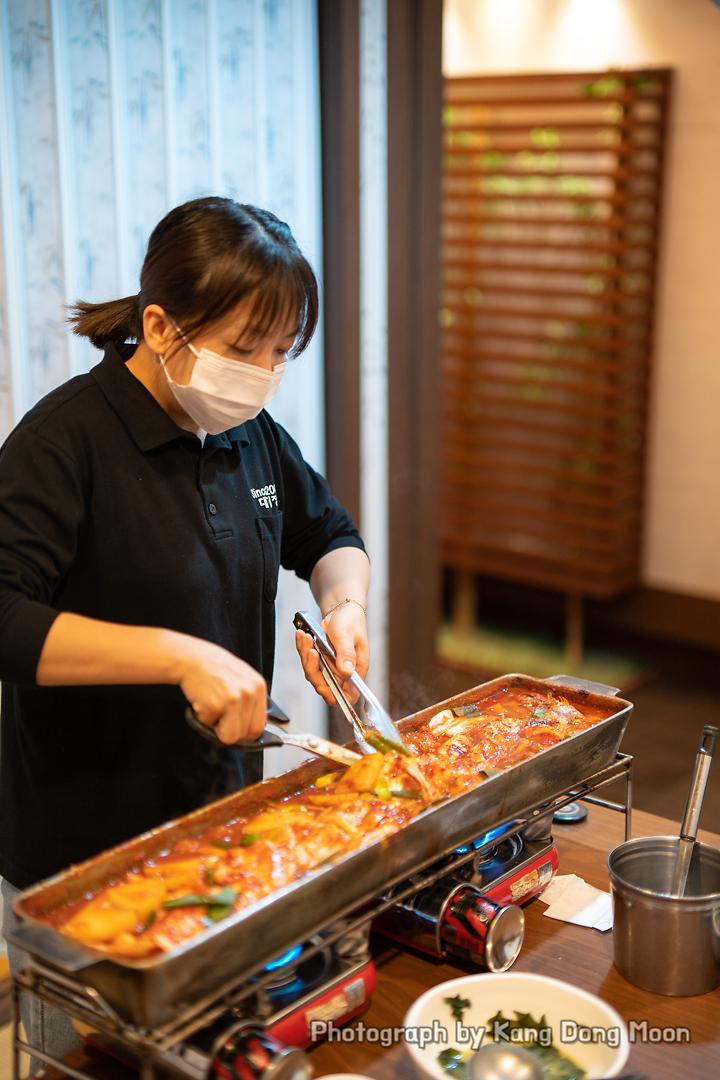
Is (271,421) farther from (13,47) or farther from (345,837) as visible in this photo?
(13,47)

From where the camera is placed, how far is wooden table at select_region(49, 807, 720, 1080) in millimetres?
1261

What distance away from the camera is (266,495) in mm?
1800

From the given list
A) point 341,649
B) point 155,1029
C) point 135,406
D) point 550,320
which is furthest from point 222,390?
point 550,320

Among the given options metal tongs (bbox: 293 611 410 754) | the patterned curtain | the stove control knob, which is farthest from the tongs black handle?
the patterned curtain

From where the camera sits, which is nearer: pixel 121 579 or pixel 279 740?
pixel 279 740

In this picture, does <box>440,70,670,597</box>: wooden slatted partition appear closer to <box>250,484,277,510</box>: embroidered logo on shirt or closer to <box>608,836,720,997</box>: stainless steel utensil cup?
<box>250,484,277,510</box>: embroidered logo on shirt

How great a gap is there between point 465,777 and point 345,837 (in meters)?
0.23

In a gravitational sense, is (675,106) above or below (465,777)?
above

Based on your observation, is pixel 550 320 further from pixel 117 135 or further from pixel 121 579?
pixel 121 579

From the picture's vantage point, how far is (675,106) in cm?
463

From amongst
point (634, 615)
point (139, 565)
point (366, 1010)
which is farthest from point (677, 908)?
point (634, 615)

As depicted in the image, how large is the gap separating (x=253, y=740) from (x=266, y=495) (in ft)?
1.89

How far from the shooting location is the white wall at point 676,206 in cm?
A: 457

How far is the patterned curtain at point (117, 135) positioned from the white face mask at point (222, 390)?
106cm
